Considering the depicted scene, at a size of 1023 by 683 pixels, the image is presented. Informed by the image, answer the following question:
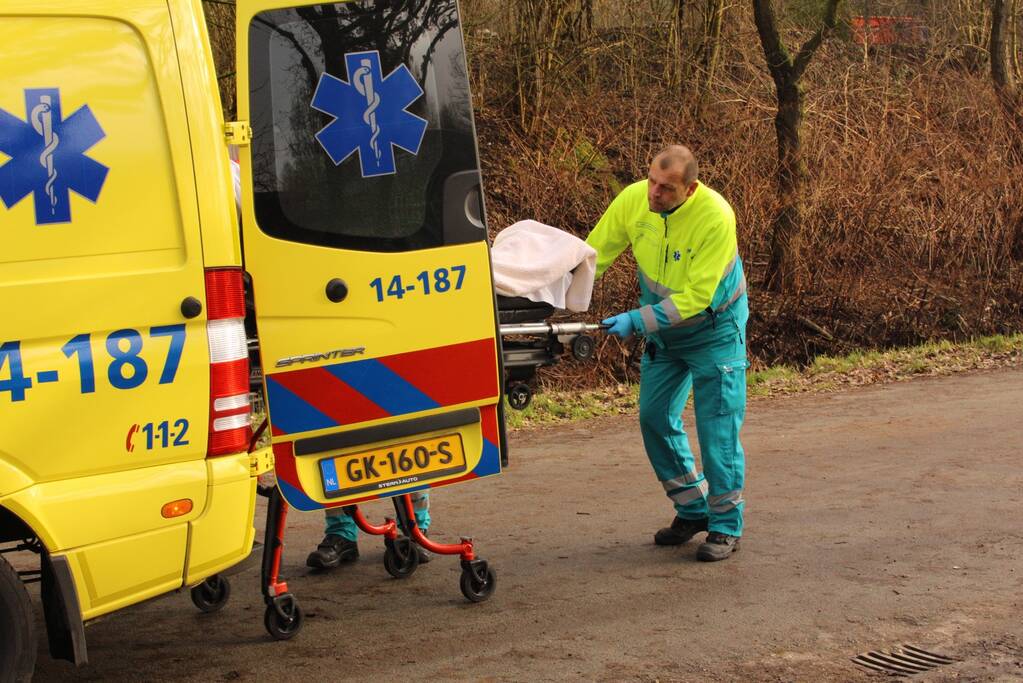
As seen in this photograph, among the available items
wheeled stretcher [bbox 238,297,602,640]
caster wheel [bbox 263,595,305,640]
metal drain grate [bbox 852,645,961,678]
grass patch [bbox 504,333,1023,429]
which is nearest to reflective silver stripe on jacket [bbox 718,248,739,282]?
wheeled stretcher [bbox 238,297,602,640]

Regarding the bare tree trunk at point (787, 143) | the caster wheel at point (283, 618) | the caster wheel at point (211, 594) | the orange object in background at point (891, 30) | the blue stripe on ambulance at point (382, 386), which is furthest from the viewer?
the orange object in background at point (891, 30)

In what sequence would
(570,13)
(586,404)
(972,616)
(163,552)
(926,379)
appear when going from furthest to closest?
(570,13)
(926,379)
(586,404)
(972,616)
(163,552)

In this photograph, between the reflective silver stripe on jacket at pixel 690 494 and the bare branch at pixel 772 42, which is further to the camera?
the bare branch at pixel 772 42

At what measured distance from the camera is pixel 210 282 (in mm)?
3703

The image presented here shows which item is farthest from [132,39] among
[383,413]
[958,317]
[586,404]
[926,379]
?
[958,317]

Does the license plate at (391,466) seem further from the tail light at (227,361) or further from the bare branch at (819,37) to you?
the bare branch at (819,37)

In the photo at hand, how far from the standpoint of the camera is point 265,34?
403 cm

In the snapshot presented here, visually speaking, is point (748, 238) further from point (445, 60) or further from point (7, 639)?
point (7, 639)

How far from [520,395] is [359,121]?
1.24 meters

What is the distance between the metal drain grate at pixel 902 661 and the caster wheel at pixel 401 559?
1906 millimetres

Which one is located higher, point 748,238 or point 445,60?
point 445,60

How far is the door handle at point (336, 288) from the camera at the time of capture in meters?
4.11

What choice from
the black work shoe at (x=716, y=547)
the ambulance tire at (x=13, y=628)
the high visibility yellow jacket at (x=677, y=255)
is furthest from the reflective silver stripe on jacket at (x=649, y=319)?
the ambulance tire at (x=13, y=628)

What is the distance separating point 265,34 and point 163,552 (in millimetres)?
1670
